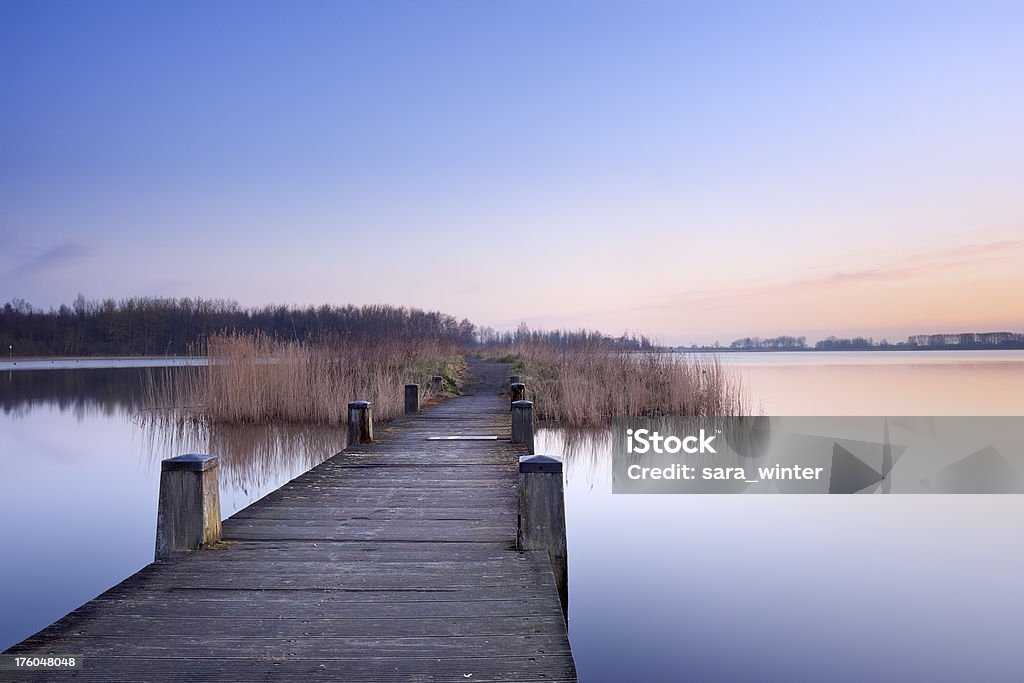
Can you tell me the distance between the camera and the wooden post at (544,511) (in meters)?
3.38

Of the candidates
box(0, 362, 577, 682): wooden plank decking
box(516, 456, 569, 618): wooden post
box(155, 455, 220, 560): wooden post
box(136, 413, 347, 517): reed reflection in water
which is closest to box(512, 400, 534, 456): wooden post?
box(0, 362, 577, 682): wooden plank decking

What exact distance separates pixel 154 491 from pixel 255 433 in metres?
2.21

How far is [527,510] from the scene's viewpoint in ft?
11.5

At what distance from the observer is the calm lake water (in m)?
4.32

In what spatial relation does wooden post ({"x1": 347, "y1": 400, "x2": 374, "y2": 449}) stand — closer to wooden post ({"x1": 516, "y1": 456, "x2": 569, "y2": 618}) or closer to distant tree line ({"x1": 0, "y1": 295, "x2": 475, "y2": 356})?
wooden post ({"x1": 516, "y1": 456, "x2": 569, "y2": 618})

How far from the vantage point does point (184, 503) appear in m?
3.48

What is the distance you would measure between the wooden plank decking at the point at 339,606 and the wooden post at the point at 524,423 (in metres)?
2.49

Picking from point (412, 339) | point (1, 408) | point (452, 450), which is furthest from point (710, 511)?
point (1, 408)

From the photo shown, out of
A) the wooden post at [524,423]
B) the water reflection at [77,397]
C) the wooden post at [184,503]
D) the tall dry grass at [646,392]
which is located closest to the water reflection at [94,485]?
the water reflection at [77,397]

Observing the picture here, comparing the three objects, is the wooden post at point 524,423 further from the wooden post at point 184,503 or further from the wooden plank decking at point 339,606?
the wooden post at point 184,503

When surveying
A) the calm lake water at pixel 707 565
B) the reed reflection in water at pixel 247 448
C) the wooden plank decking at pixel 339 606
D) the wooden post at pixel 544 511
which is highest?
the wooden post at pixel 544 511

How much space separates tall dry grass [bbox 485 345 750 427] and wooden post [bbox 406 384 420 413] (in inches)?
91.2

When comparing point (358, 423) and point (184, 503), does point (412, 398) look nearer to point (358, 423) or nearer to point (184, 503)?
point (358, 423)

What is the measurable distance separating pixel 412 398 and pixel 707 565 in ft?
19.7
